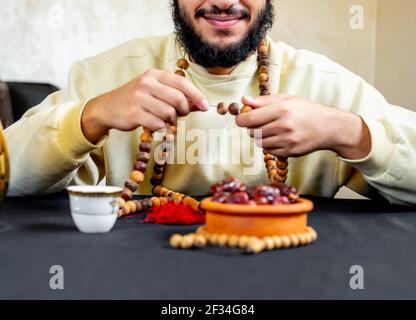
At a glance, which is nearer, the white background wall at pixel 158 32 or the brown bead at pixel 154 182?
the brown bead at pixel 154 182

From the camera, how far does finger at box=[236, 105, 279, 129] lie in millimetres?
1138

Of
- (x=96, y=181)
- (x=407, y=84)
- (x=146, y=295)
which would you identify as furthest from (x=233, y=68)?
(x=407, y=84)

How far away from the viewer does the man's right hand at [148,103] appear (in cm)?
118

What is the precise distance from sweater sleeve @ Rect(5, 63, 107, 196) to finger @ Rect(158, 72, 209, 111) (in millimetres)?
268

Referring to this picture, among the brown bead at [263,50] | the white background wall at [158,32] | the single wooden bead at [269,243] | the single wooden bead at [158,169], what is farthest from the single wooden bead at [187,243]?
the white background wall at [158,32]

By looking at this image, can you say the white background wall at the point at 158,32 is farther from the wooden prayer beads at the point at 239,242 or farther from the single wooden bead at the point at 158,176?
the wooden prayer beads at the point at 239,242

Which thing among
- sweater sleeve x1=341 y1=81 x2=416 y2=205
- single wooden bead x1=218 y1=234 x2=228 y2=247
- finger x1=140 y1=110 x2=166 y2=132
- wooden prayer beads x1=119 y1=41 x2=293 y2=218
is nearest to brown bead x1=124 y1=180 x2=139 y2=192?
wooden prayer beads x1=119 y1=41 x2=293 y2=218

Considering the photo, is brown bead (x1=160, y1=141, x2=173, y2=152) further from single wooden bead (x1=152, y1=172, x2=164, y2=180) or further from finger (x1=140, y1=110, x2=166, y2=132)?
finger (x1=140, y1=110, x2=166, y2=132)

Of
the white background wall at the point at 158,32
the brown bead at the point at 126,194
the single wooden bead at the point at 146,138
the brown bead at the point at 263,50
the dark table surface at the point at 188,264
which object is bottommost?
the dark table surface at the point at 188,264

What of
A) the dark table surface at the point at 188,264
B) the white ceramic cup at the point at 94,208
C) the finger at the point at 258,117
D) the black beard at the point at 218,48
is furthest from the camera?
the black beard at the point at 218,48

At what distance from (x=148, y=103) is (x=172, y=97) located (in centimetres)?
6

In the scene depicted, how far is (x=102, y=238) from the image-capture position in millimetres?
987

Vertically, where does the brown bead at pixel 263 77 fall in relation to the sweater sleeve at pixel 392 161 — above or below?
above
